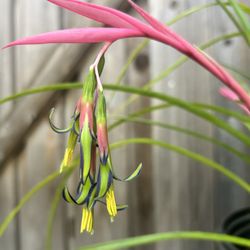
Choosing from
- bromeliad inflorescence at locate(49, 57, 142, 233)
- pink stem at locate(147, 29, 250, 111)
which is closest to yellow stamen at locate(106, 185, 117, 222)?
bromeliad inflorescence at locate(49, 57, 142, 233)

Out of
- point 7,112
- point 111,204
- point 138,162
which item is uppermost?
point 7,112

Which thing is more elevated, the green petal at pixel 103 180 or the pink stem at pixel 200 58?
Answer: the pink stem at pixel 200 58

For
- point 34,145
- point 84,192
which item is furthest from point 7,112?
point 84,192

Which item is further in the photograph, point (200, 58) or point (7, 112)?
point (7, 112)

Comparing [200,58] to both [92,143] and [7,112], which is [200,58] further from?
[7,112]

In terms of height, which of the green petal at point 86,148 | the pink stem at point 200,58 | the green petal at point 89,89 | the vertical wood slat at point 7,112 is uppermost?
the vertical wood slat at point 7,112

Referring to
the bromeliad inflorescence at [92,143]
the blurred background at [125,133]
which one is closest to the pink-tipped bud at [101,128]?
the bromeliad inflorescence at [92,143]

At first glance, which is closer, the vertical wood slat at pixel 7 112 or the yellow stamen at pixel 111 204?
the yellow stamen at pixel 111 204

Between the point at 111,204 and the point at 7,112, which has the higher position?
the point at 7,112

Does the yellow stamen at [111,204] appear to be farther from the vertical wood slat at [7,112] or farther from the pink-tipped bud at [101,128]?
the vertical wood slat at [7,112]
